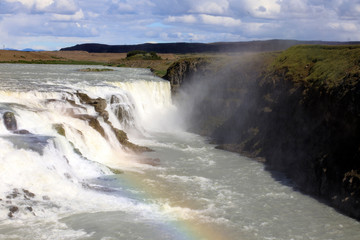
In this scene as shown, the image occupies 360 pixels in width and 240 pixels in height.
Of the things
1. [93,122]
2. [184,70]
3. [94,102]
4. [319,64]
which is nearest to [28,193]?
[93,122]

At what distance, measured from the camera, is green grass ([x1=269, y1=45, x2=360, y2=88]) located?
57.4 feet

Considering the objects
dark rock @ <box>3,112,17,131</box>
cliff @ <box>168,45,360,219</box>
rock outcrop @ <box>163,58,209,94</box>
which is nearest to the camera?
cliff @ <box>168,45,360,219</box>

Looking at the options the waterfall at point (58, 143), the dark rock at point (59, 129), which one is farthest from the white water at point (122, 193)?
the dark rock at point (59, 129)

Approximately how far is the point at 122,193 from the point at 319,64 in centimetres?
1233

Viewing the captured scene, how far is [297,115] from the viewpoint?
19.5 metres

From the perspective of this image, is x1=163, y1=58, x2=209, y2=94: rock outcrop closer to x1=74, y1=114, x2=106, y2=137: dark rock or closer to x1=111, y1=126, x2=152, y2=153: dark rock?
x1=111, y1=126, x2=152, y2=153: dark rock

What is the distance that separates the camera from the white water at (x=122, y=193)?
11820 mm

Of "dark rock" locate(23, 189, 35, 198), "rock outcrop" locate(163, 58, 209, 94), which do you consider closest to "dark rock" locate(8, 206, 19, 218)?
"dark rock" locate(23, 189, 35, 198)

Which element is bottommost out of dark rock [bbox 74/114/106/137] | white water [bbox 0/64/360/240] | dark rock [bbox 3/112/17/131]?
white water [bbox 0/64/360/240]

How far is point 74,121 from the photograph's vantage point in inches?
781

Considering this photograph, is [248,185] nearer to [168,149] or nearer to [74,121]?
[168,149]

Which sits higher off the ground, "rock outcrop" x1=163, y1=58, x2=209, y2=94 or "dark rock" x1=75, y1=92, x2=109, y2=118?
"rock outcrop" x1=163, y1=58, x2=209, y2=94

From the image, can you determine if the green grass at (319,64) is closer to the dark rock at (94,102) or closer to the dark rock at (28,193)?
the dark rock at (94,102)

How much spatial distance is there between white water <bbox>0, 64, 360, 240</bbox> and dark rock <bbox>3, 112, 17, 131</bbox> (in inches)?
8.3
